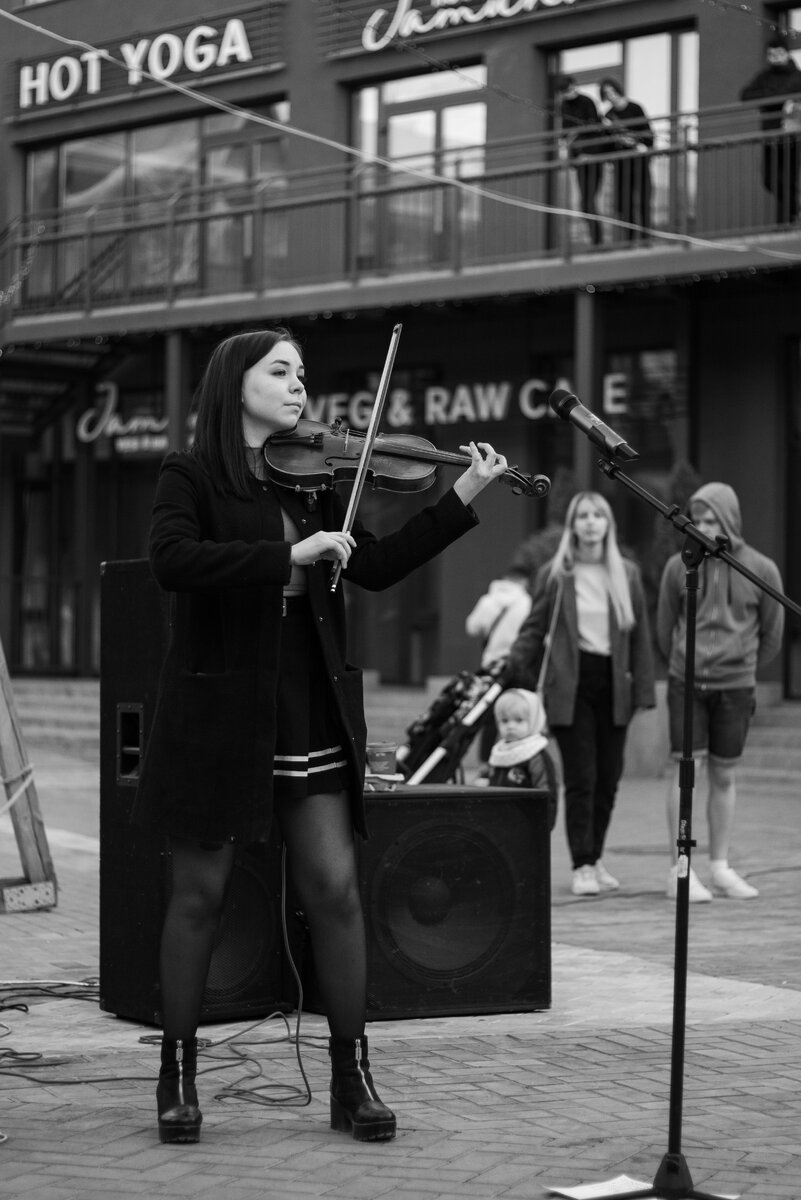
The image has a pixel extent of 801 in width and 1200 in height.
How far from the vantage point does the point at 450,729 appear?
434 inches

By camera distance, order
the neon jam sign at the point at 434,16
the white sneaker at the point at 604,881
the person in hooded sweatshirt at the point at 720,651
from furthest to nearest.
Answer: the neon jam sign at the point at 434,16
the white sneaker at the point at 604,881
the person in hooded sweatshirt at the point at 720,651

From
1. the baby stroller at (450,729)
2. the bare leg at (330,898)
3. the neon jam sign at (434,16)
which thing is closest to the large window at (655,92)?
the neon jam sign at (434,16)

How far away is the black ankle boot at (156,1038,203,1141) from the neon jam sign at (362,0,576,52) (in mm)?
16852

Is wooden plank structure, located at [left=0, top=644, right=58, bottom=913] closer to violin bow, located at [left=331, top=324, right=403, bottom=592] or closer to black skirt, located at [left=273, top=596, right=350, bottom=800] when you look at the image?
black skirt, located at [left=273, top=596, right=350, bottom=800]

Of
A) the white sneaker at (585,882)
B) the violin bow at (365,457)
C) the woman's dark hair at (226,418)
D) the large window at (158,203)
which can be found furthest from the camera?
the large window at (158,203)

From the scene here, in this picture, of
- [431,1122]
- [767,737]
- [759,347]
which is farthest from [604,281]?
[431,1122]

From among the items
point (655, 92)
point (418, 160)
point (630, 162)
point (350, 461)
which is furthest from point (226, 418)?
point (418, 160)

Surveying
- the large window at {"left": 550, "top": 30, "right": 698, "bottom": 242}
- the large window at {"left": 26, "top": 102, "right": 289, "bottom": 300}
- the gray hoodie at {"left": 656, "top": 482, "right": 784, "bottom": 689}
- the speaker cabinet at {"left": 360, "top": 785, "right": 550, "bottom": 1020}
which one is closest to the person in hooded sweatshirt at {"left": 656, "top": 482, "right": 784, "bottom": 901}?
the gray hoodie at {"left": 656, "top": 482, "right": 784, "bottom": 689}

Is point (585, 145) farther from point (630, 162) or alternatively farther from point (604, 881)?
point (604, 881)

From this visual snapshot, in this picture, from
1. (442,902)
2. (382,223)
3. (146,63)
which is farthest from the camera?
(146,63)

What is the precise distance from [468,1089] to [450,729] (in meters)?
5.95

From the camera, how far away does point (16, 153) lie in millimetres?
25516

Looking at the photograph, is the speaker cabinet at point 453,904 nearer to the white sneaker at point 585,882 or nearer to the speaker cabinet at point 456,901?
the speaker cabinet at point 456,901

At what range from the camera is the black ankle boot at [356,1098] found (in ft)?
14.6
